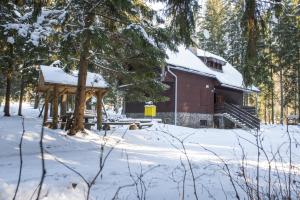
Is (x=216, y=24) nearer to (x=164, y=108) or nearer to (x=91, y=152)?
(x=164, y=108)

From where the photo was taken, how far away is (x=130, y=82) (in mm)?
12523

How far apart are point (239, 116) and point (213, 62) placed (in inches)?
255

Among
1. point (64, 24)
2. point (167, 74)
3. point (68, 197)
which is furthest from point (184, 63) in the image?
point (68, 197)

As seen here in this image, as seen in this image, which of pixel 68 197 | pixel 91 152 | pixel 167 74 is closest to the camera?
pixel 68 197

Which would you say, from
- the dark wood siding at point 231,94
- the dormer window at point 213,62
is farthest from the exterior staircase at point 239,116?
the dormer window at point 213,62

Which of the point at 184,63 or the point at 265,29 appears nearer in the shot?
the point at 265,29

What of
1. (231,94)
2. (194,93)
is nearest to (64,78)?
(194,93)

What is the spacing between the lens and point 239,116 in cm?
2550

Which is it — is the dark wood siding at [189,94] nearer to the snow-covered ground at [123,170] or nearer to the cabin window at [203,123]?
the cabin window at [203,123]

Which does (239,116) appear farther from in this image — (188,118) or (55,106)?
(55,106)

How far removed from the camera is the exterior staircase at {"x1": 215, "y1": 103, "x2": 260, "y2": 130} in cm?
2386

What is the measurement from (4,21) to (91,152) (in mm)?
4490

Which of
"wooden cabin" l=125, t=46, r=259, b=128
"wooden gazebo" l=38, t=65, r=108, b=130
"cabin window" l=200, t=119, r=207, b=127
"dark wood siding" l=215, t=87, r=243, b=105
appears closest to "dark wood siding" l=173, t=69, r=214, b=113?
"wooden cabin" l=125, t=46, r=259, b=128

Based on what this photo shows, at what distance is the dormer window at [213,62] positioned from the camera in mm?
29531
